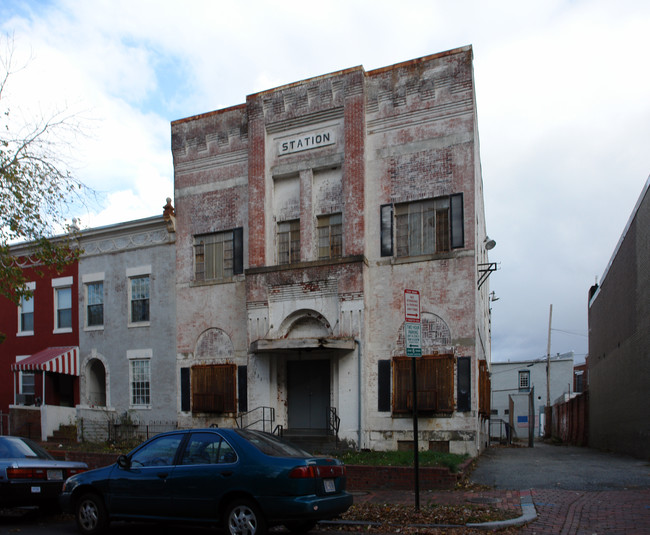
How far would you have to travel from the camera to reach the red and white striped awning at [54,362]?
23.2 meters

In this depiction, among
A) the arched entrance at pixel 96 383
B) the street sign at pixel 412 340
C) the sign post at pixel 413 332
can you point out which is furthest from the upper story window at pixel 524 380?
the street sign at pixel 412 340

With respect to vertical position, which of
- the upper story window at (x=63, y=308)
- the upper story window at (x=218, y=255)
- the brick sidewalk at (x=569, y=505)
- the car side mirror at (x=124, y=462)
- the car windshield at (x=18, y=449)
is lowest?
the brick sidewalk at (x=569, y=505)

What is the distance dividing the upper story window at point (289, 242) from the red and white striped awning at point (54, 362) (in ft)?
30.9

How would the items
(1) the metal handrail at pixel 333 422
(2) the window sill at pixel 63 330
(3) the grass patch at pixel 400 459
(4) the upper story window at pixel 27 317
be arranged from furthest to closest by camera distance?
(4) the upper story window at pixel 27 317 → (2) the window sill at pixel 63 330 → (1) the metal handrail at pixel 333 422 → (3) the grass patch at pixel 400 459

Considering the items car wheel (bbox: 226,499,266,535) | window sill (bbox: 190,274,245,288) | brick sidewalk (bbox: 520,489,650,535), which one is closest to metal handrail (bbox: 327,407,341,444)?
window sill (bbox: 190,274,245,288)

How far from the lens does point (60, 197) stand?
16.2 meters

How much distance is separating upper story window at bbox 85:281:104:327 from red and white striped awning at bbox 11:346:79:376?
1.22 meters

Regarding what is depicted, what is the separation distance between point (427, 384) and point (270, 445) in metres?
9.12

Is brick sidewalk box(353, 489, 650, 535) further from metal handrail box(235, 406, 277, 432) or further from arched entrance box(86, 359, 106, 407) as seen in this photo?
arched entrance box(86, 359, 106, 407)

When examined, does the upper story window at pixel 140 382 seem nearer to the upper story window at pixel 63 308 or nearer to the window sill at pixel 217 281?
the window sill at pixel 217 281

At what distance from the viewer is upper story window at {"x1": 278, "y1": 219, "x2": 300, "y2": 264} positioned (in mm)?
20125

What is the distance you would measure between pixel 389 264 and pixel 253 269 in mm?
4312

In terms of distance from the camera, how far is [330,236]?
19531 millimetres

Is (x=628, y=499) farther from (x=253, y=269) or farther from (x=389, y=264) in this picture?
(x=253, y=269)
